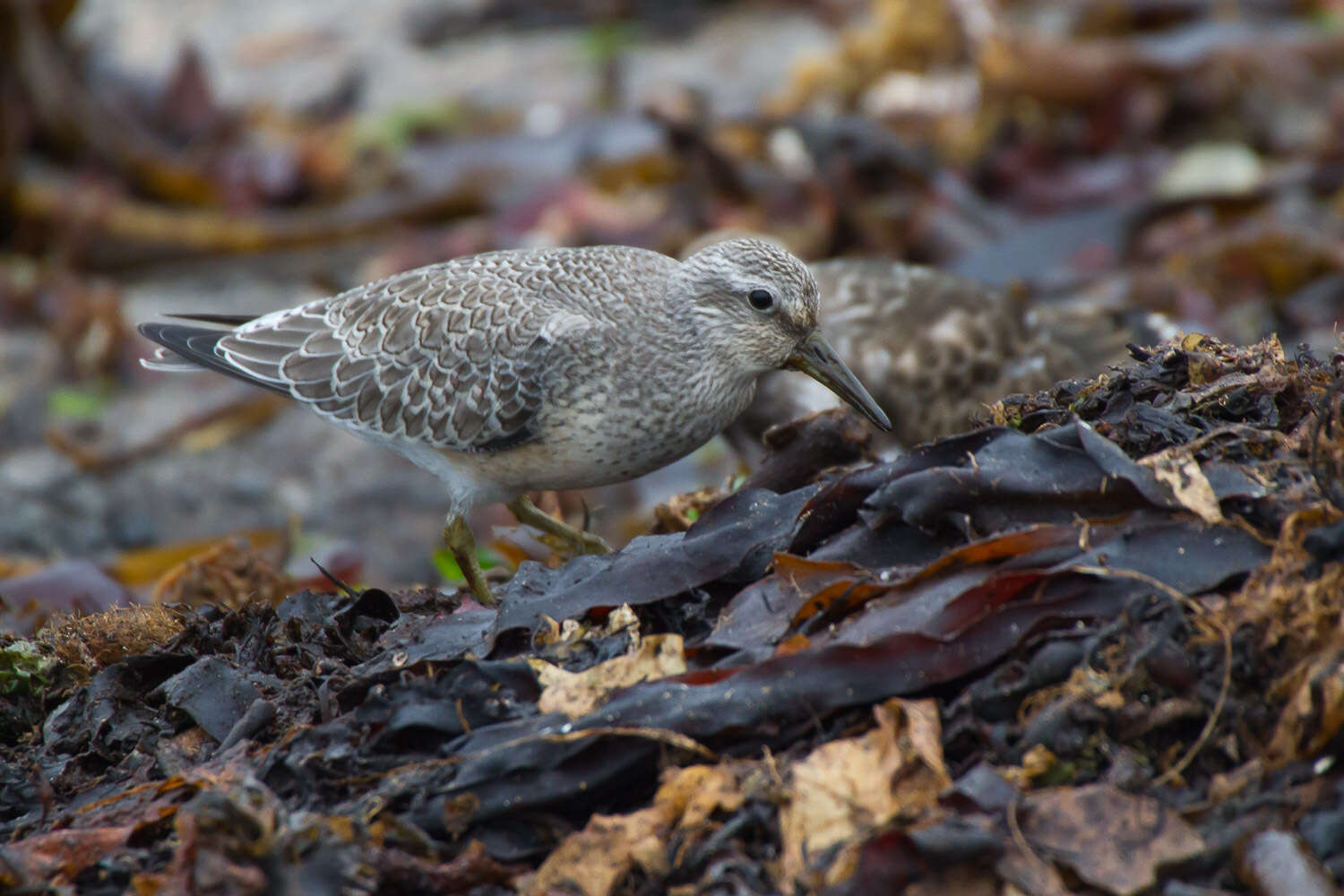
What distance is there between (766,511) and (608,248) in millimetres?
1441

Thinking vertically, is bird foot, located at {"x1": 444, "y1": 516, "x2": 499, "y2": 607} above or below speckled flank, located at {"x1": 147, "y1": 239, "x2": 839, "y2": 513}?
below

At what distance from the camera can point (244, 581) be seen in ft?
12.6

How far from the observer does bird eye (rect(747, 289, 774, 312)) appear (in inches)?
142

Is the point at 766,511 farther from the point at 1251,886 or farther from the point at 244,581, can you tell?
the point at 244,581

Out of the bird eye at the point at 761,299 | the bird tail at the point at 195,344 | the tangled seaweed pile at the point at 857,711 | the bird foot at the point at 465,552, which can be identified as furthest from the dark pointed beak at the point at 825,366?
the bird tail at the point at 195,344

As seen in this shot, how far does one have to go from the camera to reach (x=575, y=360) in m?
3.62

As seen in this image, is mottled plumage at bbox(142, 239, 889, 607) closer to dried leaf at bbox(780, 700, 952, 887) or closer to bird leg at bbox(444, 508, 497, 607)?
bird leg at bbox(444, 508, 497, 607)

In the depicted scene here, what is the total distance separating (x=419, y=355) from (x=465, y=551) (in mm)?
615

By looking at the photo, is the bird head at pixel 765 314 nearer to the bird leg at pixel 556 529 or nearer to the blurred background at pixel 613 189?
the bird leg at pixel 556 529

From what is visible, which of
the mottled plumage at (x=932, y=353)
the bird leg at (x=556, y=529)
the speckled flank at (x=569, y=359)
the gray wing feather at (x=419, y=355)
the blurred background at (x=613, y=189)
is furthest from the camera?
the blurred background at (x=613, y=189)

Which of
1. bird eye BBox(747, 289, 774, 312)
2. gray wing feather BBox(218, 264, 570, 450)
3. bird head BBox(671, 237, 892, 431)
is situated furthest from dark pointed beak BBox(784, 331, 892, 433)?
gray wing feather BBox(218, 264, 570, 450)

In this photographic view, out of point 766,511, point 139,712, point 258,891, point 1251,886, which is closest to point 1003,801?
point 1251,886

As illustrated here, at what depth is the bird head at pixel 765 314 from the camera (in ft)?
11.9

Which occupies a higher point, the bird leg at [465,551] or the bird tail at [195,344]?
the bird tail at [195,344]
